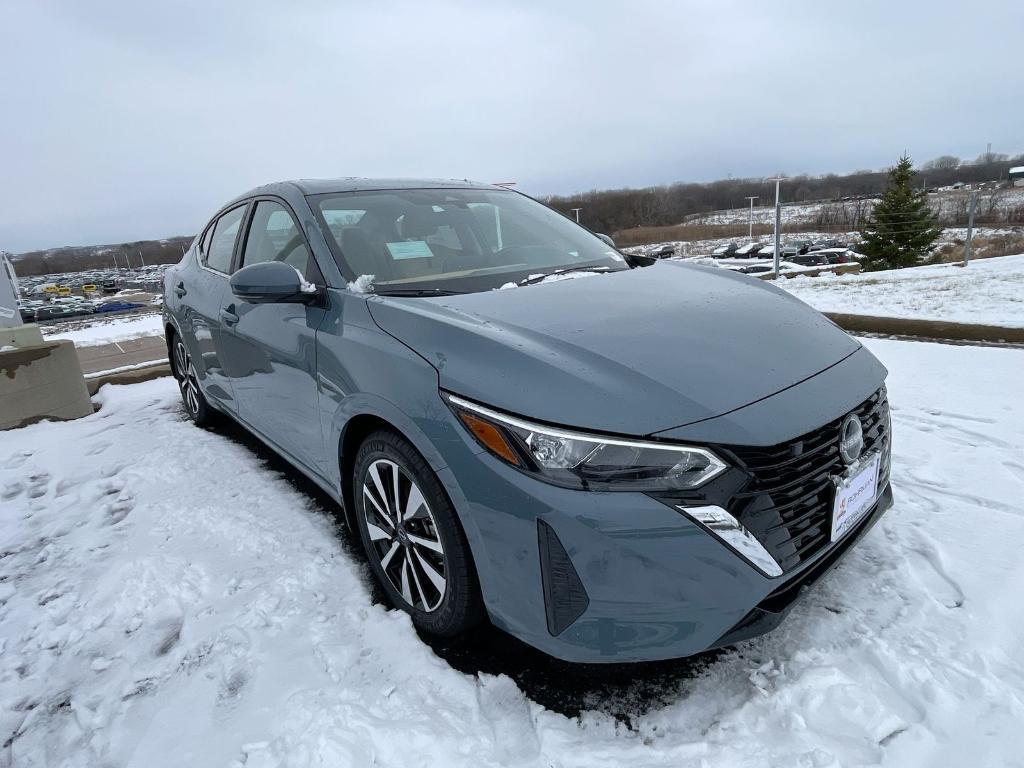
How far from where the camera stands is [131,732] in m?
1.66

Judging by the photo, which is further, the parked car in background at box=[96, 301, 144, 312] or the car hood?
the parked car in background at box=[96, 301, 144, 312]

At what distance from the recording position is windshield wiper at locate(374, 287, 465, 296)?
2.11 metres

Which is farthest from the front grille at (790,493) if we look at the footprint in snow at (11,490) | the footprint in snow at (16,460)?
the footprint in snow at (16,460)

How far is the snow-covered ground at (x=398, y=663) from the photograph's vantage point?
149 centimetres

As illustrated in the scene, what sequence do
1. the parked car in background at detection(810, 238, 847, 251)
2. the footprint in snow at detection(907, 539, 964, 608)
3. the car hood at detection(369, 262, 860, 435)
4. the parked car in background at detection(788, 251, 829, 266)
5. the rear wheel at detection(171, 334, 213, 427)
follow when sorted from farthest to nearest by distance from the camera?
the parked car in background at detection(810, 238, 847, 251) < the parked car in background at detection(788, 251, 829, 266) < the rear wheel at detection(171, 334, 213, 427) < the footprint in snow at detection(907, 539, 964, 608) < the car hood at detection(369, 262, 860, 435)

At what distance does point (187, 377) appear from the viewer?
4.26 m

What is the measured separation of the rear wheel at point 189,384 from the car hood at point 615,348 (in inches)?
106

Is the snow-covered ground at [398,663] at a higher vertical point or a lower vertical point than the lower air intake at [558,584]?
lower

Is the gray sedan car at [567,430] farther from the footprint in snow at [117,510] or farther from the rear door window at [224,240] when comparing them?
the footprint in snow at [117,510]

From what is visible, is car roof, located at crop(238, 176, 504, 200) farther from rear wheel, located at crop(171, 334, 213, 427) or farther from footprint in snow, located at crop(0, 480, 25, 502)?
footprint in snow, located at crop(0, 480, 25, 502)

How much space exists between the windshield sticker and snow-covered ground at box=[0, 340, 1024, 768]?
1.29 m

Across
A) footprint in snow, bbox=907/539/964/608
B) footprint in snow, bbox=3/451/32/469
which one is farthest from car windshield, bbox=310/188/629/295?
footprint in snow, bbox=3/451/32/469

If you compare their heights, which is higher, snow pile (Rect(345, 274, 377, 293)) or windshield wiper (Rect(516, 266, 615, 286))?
snow pile (Rect(345, 274, 377, 293))

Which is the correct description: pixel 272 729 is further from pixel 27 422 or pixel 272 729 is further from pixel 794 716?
pixel 27 422
